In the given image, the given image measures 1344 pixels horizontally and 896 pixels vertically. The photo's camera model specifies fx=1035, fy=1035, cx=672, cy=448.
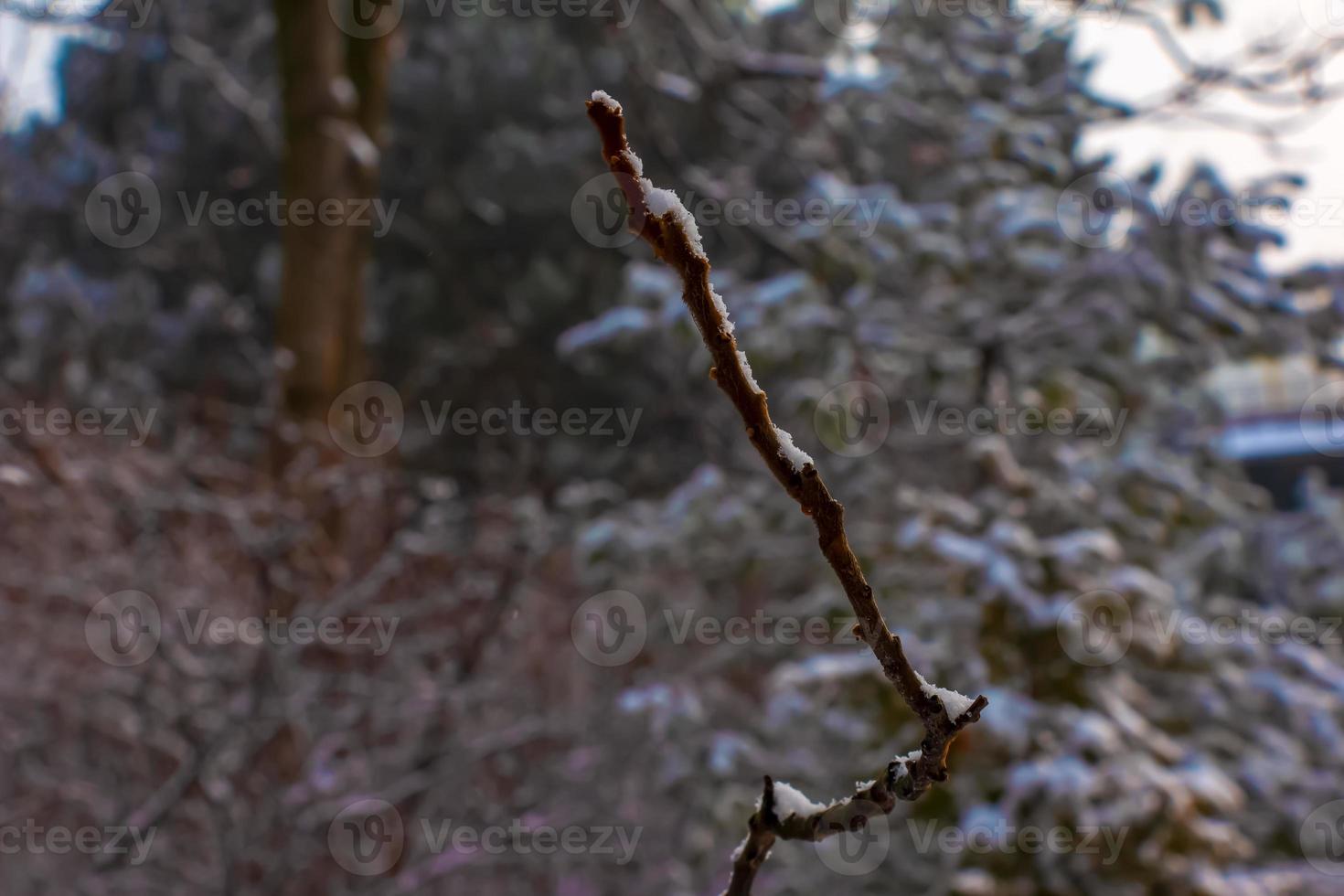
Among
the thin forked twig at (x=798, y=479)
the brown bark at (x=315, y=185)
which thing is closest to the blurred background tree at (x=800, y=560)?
the brown bark at (x=315, y=185)

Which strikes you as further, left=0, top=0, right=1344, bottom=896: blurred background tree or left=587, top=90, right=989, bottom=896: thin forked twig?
left=0, top=0, right=1344, bottom=896: blurred background tree

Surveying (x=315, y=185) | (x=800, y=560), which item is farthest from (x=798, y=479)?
(x=315, y=185)

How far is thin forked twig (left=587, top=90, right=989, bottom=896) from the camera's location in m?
0.41

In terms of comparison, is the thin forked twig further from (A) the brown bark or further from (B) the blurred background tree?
(A) the brown bark

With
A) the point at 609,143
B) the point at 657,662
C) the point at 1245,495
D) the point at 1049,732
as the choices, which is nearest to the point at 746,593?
the point at 657,662

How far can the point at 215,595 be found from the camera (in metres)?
4.63

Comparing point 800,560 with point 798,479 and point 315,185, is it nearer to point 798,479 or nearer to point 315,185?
point 315,185

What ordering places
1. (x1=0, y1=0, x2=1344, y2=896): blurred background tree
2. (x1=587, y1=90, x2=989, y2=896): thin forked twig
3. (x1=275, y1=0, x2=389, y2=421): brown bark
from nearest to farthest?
(x1=587, y1=90, x2=989, y2=896): thin forked twig → (x1=0, y1=0, x2=1344, y2=896): blurred background tree → (x1=275, y1=0, x2=389, y2=421): brown bark

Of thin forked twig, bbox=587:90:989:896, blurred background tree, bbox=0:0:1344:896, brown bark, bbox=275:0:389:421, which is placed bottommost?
thin forked twig, bbox=587:90:989:896

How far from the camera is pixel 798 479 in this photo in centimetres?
46

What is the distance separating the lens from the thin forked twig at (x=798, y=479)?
16.2 inches

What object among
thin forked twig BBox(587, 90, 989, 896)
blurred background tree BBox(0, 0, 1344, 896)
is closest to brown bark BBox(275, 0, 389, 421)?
blurred background tree BBox(0, 0, 1344, 896)

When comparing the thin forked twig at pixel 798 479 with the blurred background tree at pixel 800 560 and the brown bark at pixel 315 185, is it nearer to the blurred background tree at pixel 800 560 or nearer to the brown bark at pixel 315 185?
the blurred background tree at pixel 800 560

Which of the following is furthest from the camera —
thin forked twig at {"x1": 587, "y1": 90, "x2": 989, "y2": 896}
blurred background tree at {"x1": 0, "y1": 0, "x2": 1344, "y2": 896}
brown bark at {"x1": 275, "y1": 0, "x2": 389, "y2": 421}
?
brown bark at {"x1": 275, "y1": 0, "x2": 389, "y2": 421}
